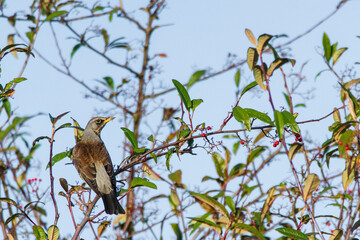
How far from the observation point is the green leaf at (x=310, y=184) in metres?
3.44

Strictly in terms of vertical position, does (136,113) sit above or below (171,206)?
above

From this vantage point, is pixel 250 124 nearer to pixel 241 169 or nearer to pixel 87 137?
pixel 241 169

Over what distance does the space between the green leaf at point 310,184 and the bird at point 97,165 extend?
1.63m

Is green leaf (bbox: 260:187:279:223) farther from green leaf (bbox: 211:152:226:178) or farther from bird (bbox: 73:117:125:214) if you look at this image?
bird (bbox: 73:117:125:214)

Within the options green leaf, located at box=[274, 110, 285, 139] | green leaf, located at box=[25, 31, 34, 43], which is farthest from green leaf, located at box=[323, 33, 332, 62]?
green leaf, located at box=[25, 31, 34, 43]

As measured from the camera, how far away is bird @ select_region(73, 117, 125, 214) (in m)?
4.44

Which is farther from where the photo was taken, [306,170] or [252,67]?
[306,170]

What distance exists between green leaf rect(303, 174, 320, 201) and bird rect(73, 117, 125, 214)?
5.35 feet

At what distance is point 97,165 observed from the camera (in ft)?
17.1

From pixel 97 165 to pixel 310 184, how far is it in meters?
2.54

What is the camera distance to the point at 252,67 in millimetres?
3428

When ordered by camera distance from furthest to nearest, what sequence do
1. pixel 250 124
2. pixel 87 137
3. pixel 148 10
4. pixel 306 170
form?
pixel 148 10, pixel 87 137, pixel 306 170, pixel 250 124

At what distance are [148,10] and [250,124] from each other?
12.3 ft

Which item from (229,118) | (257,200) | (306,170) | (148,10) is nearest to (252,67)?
(229,118)
